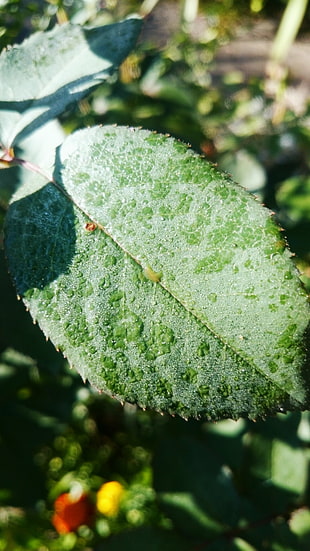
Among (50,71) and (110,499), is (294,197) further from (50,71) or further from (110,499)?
(110,499)

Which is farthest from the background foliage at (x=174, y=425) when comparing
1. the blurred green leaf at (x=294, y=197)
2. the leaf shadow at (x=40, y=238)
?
the leaf shadow at (x=40, y=238)

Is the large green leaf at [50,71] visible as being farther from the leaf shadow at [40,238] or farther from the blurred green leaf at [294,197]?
the blurred green leaf at [294,197]

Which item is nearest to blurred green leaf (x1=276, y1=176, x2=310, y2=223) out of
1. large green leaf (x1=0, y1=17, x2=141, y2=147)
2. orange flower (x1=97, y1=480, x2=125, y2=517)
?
large green leaf (x1=0, y1=17, x2=141, y2=147)

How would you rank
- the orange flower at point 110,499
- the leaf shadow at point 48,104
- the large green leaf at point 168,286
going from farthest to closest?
the orange flower at point 110,499 → the leaf shadow at point 48,104 → the large green leaf at point 168,286

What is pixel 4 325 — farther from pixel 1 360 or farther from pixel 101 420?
pixel 101 420

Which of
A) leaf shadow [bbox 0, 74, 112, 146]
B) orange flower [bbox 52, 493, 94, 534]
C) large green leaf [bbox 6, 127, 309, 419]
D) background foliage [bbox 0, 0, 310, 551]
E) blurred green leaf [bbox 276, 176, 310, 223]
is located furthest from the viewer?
orange flower [bbox 52, 493, 94, 534]

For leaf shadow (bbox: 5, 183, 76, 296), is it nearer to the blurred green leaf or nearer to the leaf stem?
the leaf stem
